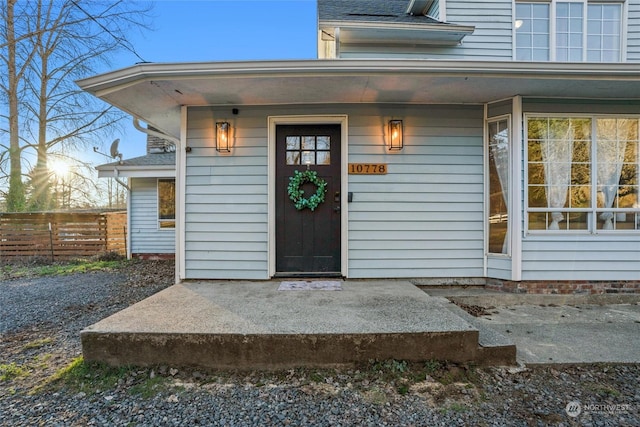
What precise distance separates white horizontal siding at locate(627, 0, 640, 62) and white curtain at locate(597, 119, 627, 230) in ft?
7.26

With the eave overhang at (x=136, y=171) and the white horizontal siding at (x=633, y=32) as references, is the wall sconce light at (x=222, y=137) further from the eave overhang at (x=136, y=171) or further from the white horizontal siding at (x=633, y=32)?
the white horizontal siding at (x=633, y=32)

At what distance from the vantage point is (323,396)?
71.7 inches

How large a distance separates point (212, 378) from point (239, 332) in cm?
33

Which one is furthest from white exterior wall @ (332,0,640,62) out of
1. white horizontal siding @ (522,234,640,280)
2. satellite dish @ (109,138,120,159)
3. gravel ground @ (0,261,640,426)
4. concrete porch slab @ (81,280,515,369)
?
satellite dish @ (109,138,120,159)

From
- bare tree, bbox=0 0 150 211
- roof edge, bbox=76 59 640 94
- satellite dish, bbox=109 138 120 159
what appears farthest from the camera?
bare tree, bbox=0 0 150 211

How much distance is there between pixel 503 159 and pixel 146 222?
26.0 ft

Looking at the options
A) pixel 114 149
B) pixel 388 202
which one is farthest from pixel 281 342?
pixel 114 149

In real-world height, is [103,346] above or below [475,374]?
above

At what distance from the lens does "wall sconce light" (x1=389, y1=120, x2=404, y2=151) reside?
3.63 meters

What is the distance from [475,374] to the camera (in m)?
2.03

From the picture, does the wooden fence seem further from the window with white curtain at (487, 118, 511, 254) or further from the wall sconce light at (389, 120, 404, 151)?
the window with white curtain at (487, 118, 511, 254)

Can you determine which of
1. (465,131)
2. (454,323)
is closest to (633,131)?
(465,131)

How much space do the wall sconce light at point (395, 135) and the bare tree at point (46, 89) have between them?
9429mm

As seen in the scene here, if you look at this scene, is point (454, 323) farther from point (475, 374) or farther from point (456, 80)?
point (456, 80)
